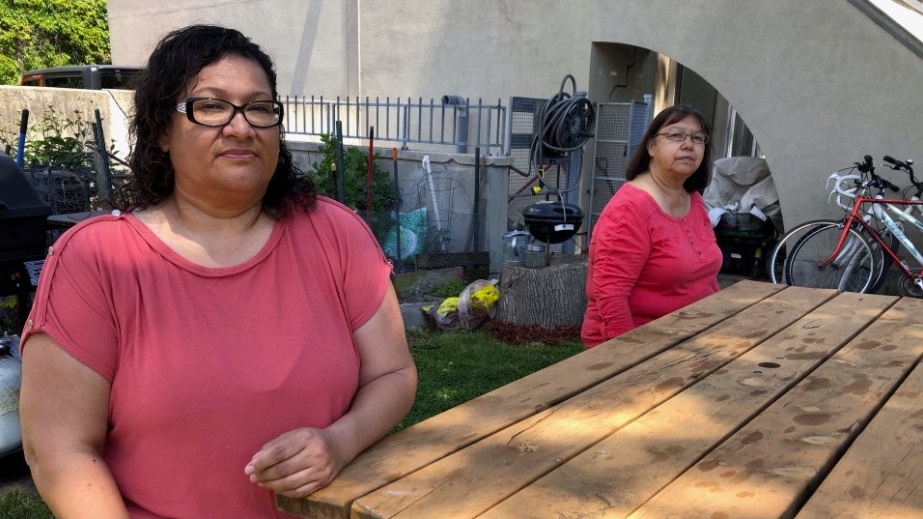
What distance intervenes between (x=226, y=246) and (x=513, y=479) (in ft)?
2.49

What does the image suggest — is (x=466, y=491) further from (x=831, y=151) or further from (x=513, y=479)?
(x=831, y=151)

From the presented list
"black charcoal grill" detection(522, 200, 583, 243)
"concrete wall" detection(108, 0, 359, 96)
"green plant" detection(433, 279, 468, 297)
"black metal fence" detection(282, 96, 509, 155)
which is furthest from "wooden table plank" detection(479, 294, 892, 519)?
"concrete wall" detection(108, 0, 359, 96)

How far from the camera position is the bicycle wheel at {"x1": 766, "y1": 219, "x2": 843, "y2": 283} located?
6.34m

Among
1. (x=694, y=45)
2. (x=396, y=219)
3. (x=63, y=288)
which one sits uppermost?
(x=694, y=45)

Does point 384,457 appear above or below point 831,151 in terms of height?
below

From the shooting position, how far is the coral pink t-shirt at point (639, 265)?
2.66 meters

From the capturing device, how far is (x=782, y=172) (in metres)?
6.77

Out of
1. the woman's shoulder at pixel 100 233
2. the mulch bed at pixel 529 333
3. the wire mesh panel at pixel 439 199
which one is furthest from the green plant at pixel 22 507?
the wire mesh panel at pixel 439 199

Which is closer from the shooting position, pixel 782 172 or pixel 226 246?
pixel 226 246

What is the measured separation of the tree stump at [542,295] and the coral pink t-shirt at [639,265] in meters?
2.67

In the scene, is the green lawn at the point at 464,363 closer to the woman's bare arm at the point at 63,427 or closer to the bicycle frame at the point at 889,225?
the woman's bare arm at the point at 63,427

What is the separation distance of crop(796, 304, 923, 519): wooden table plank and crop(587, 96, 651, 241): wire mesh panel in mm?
6459

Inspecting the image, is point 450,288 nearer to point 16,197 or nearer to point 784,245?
point 784,245

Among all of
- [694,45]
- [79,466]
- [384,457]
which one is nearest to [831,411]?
[384,457]
